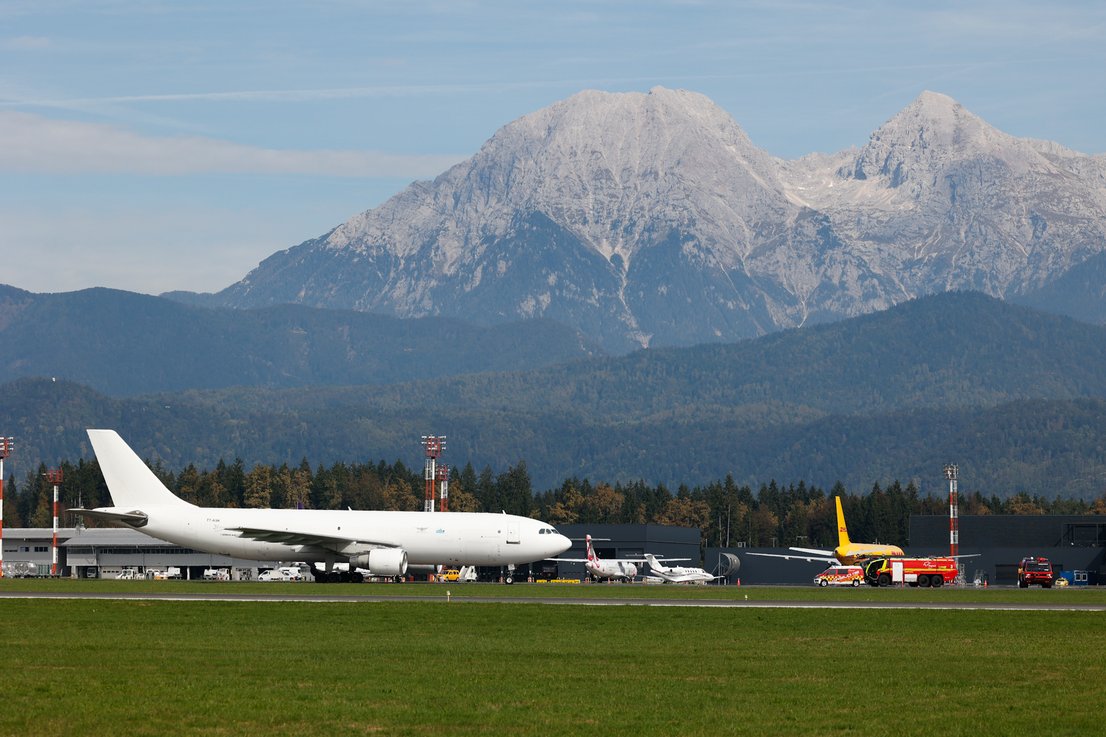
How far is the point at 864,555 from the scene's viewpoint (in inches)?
5423

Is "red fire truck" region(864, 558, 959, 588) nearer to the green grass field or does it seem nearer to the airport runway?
the airport runway

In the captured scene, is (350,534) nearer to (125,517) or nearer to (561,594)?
(125,517)

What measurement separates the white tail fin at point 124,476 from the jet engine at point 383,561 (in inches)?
466

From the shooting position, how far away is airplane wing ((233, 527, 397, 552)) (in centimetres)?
9031

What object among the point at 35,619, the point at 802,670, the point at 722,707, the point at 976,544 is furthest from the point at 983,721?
the point at 976,544

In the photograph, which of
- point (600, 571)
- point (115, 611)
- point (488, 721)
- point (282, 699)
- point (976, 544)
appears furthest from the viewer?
point (976, 544)

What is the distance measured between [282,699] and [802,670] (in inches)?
526

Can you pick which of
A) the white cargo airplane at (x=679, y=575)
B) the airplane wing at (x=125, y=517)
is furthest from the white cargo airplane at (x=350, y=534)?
the white cargo airplane at (x=679, y=575)

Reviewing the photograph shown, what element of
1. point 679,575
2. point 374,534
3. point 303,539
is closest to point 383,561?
point 374,534

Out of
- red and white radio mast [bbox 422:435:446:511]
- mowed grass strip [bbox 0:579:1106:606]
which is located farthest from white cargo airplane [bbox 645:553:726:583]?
mowed grass strip [bbox 0:579:1106:606]

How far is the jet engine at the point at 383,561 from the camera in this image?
89.6 metres

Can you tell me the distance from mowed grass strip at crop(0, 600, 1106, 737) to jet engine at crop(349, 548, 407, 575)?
102ft

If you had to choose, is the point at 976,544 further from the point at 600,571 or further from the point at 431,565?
the point at 431,565

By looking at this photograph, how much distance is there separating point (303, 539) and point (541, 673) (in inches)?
2127
